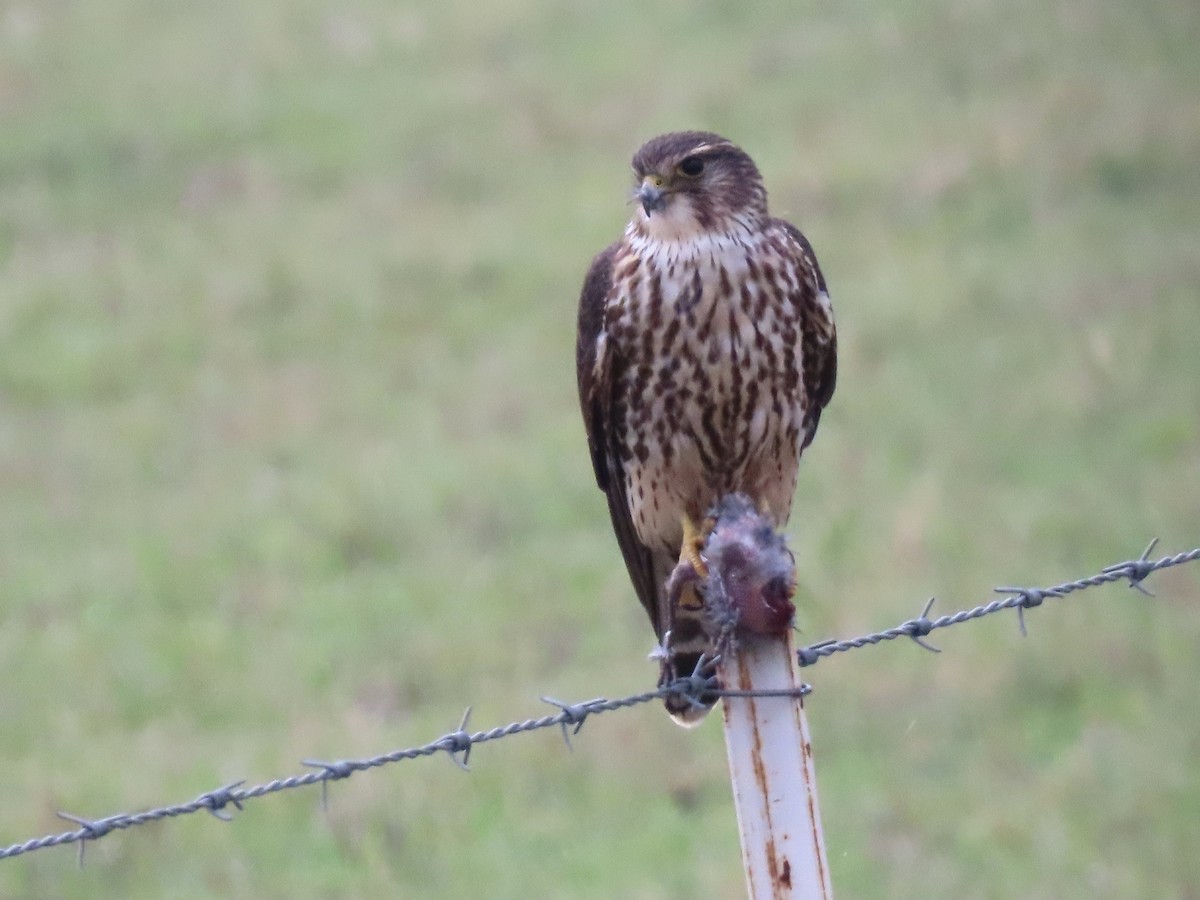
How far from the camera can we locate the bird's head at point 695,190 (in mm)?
4590

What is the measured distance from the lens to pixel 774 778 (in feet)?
10.0

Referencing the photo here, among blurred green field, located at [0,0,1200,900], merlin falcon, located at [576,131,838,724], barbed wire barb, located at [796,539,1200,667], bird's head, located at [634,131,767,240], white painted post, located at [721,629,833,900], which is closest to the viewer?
white painted post, located at [721,629,833,900]

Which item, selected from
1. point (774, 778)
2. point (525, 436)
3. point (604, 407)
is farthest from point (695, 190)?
point (525, 436)

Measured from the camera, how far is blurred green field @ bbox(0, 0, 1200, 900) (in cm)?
670

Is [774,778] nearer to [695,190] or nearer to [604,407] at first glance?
[604,407]

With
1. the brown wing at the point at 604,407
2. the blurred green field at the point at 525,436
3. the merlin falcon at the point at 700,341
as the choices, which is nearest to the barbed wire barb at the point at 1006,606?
the merlin falcon at the point at 700,341

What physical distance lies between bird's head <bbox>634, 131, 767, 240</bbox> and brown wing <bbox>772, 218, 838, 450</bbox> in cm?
12

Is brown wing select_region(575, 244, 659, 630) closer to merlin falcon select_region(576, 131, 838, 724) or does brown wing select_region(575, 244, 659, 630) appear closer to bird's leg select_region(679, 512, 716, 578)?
merlin falcon select_region(576, 131, 838, 724)

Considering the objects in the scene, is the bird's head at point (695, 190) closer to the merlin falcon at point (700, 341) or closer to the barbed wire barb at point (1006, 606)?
the merlin falcon at point (700, 341)

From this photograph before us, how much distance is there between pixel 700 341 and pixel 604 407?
0.36 meters

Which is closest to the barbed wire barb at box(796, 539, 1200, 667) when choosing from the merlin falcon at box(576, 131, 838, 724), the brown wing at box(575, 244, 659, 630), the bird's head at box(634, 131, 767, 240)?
the merlin falcon at box(576, 131, 838, 724)

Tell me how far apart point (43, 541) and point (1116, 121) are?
730 cm

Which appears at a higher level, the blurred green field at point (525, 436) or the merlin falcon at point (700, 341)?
the blurred green field at point (525, 436)

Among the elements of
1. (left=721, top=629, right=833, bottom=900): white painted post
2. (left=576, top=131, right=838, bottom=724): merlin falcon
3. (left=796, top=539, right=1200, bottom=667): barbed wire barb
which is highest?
(left=576, top=131, right=838, bottom=724): merlin falcon
